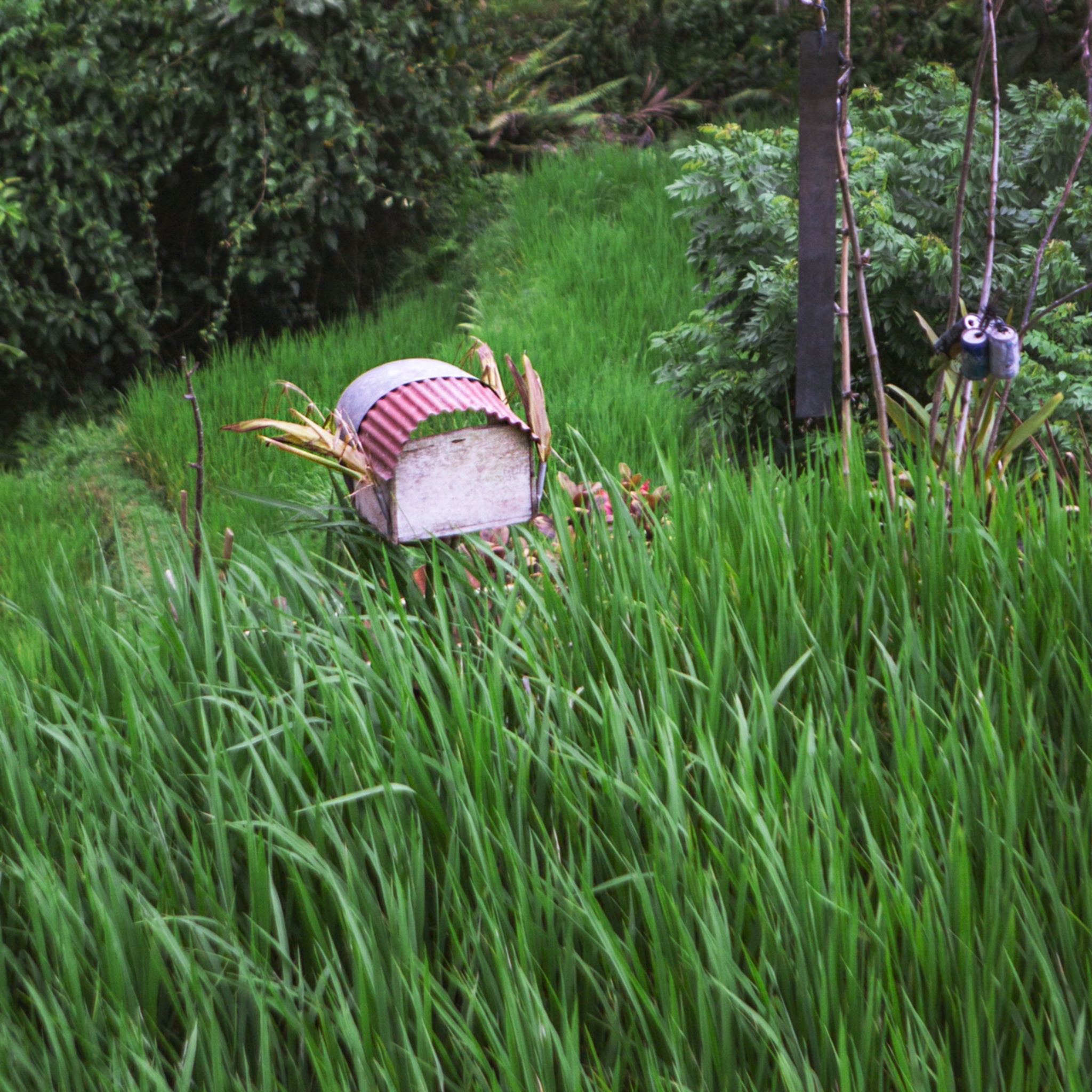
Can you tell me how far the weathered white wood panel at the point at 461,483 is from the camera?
1.83m

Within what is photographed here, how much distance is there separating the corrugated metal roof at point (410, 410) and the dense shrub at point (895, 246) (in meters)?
1.30

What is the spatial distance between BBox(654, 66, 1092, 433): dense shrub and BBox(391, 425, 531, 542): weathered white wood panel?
1.26m

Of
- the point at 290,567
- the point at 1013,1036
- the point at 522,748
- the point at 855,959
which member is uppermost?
the point at 290,567

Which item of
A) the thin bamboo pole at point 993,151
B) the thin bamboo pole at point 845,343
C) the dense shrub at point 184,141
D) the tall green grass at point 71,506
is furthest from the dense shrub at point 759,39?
the tall green grass at point 71,506

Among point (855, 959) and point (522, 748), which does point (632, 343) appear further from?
point (855, 959)

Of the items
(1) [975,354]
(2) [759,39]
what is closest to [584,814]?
(1) [975,354]

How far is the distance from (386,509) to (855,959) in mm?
1121

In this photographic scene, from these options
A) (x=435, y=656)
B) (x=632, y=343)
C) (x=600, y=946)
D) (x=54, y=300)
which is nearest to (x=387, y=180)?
(x=54, y=300)

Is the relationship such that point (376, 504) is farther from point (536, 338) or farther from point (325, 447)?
point (536, 338)

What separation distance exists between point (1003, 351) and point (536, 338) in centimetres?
249

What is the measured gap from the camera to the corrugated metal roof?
72.0 inches

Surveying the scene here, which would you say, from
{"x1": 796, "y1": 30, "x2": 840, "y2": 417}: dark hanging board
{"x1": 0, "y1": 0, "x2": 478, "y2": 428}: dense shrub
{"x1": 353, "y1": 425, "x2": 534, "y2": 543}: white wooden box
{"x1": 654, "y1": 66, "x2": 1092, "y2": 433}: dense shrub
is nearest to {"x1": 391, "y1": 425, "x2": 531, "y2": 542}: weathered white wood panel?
{"x1": 353, "y1": 425, "x2": 534, "y2": 543}: white wooden box

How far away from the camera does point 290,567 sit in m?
1.69

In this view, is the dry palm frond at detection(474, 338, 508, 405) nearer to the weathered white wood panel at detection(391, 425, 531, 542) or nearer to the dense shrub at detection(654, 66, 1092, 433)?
the weathered white wood panel at detection(391, 425, 531, 542)
